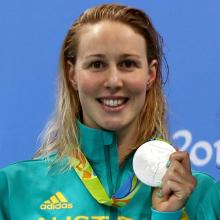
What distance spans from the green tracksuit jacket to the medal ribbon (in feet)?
0.06

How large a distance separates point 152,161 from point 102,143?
0.59 feet

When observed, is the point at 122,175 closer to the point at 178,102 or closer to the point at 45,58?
the point at 178,102

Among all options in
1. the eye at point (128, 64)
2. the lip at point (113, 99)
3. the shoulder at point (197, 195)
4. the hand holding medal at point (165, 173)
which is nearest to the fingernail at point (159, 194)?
the hand holding medal at point (165, 173)

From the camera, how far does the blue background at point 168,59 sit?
2314 millimetres

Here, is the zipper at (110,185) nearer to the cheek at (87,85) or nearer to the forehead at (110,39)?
the cheek at (87,85)

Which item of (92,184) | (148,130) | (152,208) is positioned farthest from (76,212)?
(148,130)

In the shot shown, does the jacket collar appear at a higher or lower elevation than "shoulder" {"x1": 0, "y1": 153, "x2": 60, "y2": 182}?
higher

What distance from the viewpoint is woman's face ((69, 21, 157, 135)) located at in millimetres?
1640

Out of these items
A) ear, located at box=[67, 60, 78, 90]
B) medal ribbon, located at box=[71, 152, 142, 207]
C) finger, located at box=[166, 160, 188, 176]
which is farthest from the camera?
ear, located at box=[67, 60, 78, 90]

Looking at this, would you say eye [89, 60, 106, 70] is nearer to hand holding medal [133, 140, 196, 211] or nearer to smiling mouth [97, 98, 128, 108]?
smiling mouth [97, 98, 128, 108]

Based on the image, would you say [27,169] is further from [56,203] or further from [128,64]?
[128,64]

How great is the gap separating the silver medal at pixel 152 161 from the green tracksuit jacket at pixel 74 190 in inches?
3.9

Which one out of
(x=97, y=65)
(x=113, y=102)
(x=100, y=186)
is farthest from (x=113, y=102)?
(x=100, y=186)

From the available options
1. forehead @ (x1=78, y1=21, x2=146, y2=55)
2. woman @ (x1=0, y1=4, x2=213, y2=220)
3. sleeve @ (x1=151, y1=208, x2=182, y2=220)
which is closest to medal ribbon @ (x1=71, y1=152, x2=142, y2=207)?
woman @ (x1=0, y1=4, x2=213, y2=220)
